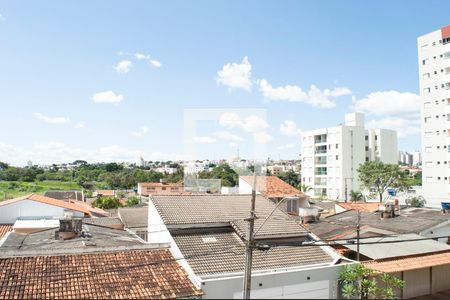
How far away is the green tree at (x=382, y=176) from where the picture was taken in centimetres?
4941

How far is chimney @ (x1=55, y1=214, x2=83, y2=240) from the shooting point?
16.5 m

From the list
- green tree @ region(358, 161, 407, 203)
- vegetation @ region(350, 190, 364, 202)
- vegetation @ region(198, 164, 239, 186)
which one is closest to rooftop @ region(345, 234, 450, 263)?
vegetation @ region(198, 164, 239, 186)

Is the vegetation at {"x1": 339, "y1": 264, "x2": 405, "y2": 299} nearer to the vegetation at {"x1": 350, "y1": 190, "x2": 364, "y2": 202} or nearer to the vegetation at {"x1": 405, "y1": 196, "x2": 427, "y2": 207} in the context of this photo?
the vegetation at {"x1": 405, "y1": 196, "x2": 427, "y2": 207}

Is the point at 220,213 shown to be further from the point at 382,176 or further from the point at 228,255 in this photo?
the point at 382,176

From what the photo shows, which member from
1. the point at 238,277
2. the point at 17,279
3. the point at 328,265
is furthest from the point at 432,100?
the point at 17,279

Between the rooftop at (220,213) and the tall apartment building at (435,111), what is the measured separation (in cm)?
3744

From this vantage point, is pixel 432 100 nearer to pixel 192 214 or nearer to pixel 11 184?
pixel 192 214

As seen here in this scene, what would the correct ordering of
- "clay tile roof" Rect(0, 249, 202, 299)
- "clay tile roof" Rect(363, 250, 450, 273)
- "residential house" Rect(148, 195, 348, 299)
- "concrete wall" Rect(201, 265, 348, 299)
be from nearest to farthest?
"clay tile roof" Rect(0, 249, 202, 299), "concrete wall" Rect(201, 265, 348, 299), "residential house" Rect(148, 195, 348, 299), "clay tile roof" Rect(363, 250, 450, 273)

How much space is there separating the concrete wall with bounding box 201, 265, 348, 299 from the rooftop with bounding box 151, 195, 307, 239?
2.62 metres

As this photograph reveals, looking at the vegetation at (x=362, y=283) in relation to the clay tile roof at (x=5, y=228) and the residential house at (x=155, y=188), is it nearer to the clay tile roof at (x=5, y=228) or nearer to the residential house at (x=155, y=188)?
the clay tile roof at (x=5, y=228)

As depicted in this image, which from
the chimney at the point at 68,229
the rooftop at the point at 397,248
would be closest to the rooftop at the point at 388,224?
the rooftop at the point at 397,248

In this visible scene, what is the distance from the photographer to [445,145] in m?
45.7

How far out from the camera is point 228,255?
535 inches

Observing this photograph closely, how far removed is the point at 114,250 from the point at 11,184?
265 ft
